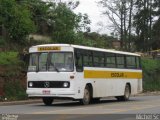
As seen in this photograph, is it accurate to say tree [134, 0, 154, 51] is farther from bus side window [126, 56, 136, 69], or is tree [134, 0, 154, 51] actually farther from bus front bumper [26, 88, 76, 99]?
bus front bumper [26, 88, 76, 99]

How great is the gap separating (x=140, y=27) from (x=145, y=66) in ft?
101

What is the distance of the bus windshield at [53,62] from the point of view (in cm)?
2591

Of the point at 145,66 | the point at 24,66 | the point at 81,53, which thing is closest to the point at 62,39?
the point at 24,66

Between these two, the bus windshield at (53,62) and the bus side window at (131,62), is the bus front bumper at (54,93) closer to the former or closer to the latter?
the bus windshield at (53,62)

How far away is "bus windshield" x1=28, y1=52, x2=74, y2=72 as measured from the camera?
25906 millimetres

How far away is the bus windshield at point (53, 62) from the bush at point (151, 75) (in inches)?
1022

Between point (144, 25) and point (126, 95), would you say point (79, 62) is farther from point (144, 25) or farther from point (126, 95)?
point (144, 25)

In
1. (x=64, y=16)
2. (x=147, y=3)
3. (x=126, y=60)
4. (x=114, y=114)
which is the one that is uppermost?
(x=147, y=3)

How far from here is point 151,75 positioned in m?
56.3

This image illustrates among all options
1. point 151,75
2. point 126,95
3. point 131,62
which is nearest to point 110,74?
point 126,95

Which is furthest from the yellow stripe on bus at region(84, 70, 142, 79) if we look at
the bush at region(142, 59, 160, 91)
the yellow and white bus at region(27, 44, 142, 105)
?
the bush at region(142, 59, 160, 91)

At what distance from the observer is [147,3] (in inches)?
3487

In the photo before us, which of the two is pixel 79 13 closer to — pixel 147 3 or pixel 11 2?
pixel 11 2

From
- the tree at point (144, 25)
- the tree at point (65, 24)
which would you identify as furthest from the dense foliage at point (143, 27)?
the tree at point (65, 24)
